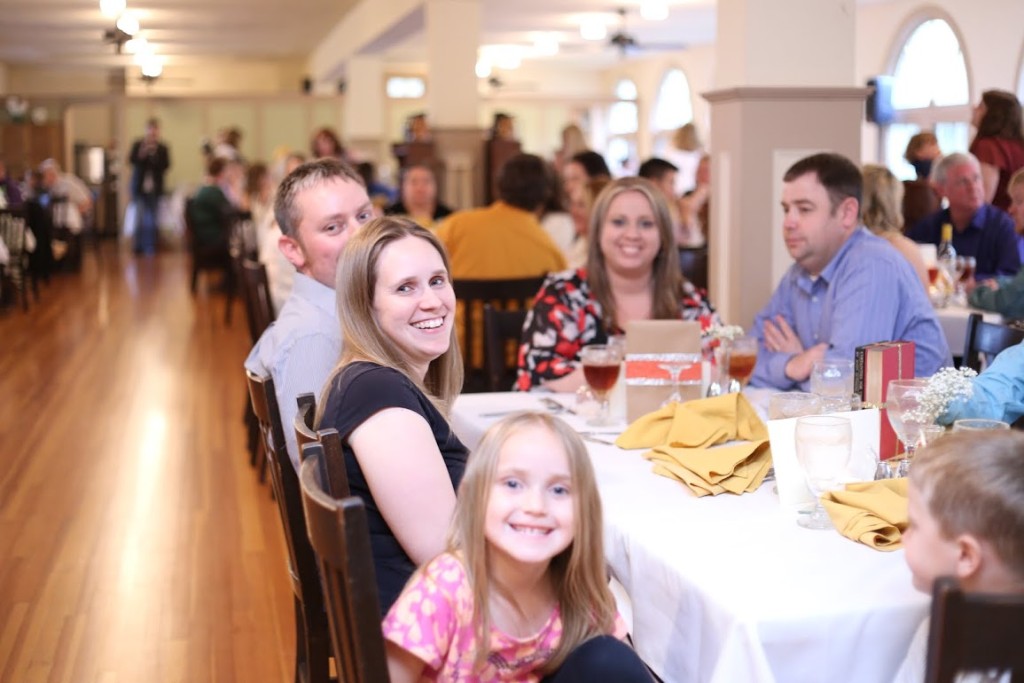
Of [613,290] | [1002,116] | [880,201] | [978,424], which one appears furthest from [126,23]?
[978,424]

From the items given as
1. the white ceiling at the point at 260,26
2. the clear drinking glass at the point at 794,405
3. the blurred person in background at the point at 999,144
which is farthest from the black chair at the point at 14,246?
the clear drinking glass at the point at 794,405

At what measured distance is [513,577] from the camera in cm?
165

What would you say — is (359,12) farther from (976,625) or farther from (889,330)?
(976,625)

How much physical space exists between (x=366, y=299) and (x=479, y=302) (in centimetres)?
261

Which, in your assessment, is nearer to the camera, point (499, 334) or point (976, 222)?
point (499, 334)

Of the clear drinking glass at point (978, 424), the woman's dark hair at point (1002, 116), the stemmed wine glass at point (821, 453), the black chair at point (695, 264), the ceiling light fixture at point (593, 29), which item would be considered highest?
the ceiling light fixture at point (593, 29)

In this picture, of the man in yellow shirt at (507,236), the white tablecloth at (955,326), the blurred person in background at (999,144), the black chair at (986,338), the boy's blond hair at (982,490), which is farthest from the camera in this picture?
the blurred person in background at (999,144)

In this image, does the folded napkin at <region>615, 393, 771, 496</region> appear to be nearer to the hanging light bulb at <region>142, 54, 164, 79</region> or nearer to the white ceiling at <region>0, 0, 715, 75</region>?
the white ceiling at <region>0, 0, 715, 75</region>

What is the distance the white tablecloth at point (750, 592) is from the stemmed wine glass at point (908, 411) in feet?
0.77

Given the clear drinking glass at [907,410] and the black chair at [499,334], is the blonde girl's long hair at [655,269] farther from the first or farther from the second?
the clear drinking glass at [907,410]

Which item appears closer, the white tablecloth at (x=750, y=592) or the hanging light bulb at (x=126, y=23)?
the white tablecloth at (x=750, y=592)

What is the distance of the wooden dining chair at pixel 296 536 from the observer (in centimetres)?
225

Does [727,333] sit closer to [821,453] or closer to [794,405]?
[794,405]

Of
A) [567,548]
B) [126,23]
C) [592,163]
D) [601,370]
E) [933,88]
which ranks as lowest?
[567,548]
